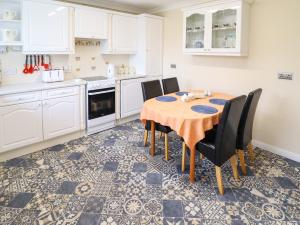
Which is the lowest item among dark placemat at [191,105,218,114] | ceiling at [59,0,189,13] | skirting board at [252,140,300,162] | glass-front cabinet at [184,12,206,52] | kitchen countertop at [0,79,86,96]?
skirting board at [252,140,300,162]

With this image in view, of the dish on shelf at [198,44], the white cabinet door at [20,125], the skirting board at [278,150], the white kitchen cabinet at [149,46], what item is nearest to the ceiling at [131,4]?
the white kitchen cabinet at [149,46]

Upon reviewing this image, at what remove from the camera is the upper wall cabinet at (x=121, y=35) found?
13.5 ft

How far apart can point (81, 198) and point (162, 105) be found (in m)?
1.36

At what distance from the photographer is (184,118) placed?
2.32m

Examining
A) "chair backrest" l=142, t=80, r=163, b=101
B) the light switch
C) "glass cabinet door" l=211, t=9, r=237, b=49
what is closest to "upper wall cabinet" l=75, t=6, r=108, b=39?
"chair backrest" l=142, t=80, r=163, b=101

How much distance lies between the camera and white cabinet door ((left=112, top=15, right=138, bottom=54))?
4152 millimetres

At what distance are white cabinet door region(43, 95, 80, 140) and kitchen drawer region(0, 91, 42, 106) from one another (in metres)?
0.15

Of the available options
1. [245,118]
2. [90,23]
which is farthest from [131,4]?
[245,118]

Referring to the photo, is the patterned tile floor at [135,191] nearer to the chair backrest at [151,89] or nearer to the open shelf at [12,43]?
the chair backrest at [151,89]

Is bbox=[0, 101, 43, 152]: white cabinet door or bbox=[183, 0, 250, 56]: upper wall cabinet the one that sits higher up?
bbox=[183, 0, 250, 56]: upper wall cabinet

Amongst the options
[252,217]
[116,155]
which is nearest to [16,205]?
[116,155]

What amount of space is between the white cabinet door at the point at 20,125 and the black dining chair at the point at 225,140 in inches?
84.6

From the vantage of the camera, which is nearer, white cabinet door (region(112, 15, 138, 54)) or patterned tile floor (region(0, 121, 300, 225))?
patterned tile floor (region(0, 121, 300, 225))

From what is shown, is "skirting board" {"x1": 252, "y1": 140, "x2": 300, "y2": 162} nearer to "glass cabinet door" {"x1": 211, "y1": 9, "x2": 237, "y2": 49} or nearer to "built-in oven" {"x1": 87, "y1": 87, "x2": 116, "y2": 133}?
"glass cabinet door" {"x1": 211, "y1": 9, "x2": 237, "y2": 49}
